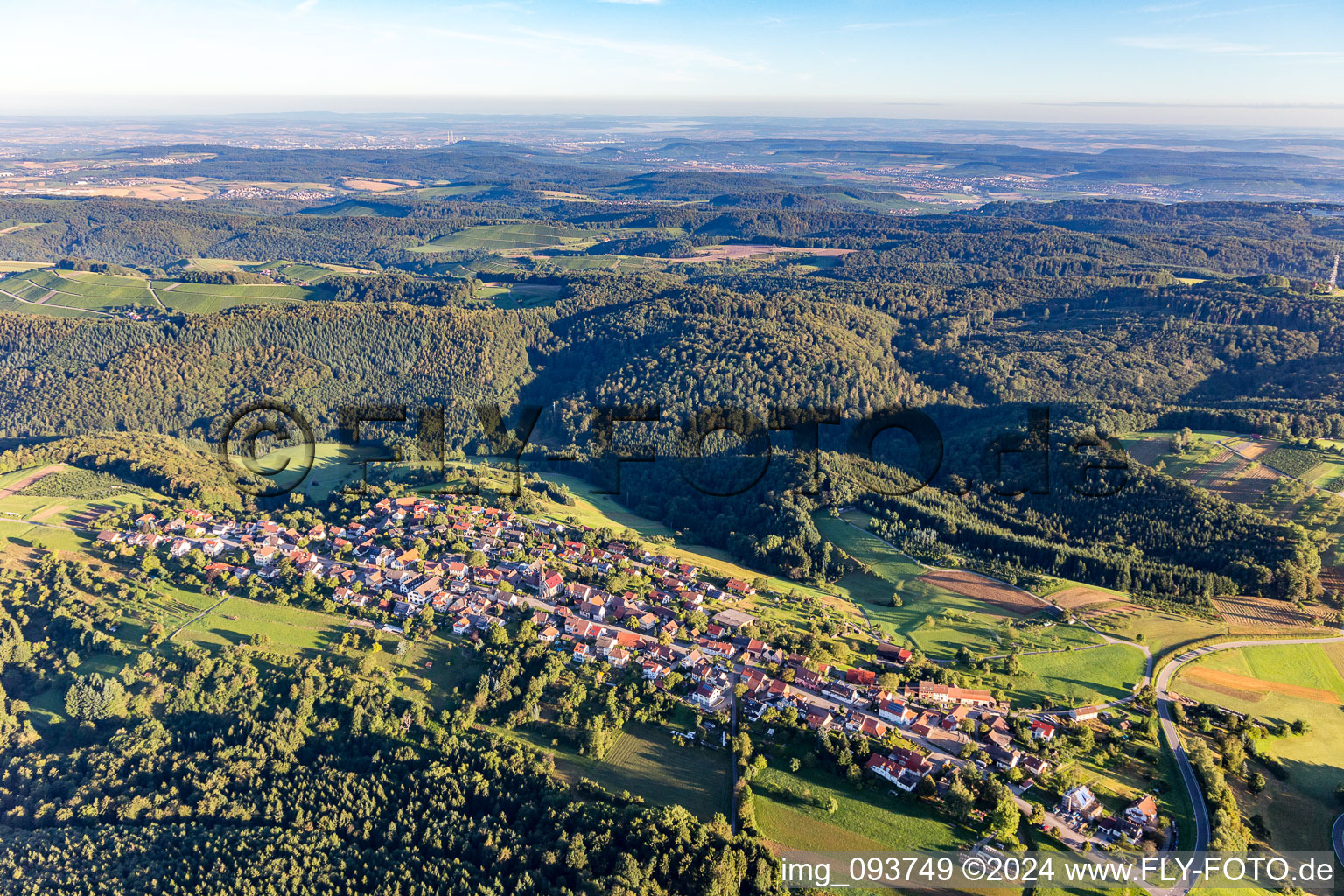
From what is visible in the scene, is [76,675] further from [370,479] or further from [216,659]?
[370,479]

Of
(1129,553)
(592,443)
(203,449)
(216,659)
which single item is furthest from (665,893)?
(203,449)

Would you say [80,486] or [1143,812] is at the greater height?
[80,486]

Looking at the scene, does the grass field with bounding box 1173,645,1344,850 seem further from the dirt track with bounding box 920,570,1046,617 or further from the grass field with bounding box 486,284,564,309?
the grass field with bounding box 486,284,564,309

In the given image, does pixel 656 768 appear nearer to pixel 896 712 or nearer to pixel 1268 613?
pixel 896 712

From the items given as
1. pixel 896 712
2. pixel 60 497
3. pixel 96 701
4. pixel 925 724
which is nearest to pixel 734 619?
pixel 896 712

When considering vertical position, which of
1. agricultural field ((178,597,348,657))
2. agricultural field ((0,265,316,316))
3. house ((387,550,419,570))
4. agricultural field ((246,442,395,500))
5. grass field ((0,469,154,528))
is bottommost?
agricultural field ((178,597,348,657))

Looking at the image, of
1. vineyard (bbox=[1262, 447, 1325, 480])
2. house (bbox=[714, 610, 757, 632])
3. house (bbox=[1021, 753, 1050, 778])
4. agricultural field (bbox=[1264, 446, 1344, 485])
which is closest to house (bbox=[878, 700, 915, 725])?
house (bbox=[1021, 753, 1050, 778])
